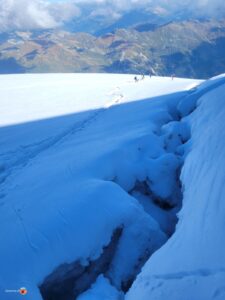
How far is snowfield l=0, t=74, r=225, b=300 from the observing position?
645cm

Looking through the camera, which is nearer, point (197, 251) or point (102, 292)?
point (197, 251)

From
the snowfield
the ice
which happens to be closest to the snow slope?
the snowfield

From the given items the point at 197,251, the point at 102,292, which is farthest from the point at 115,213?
the point at 197,251

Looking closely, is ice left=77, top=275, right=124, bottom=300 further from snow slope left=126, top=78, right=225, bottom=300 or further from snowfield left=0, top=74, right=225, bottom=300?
snow slope left=126, top=78, right=225, bottom=300

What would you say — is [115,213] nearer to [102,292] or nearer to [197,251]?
[102,292]

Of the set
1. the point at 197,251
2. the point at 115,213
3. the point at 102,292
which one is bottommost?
the point at 102,292

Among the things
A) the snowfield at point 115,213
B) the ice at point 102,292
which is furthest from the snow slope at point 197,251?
the ice at point 102,292

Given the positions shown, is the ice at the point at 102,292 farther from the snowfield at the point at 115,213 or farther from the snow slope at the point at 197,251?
the snow slope at the point at 197,251

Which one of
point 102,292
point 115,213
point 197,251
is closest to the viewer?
point 197,251

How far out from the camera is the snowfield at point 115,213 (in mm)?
6449

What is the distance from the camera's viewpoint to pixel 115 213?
909 cm

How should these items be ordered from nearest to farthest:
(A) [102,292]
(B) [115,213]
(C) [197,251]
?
1. (C) [197,251]
2. (A) [102,292]
3. (B) [115,213]

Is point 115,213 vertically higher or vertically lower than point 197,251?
lower

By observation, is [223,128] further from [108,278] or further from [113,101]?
[113,101]
